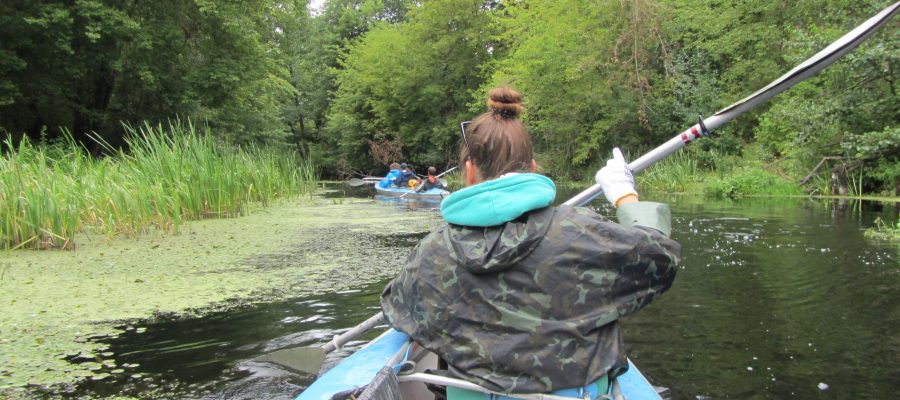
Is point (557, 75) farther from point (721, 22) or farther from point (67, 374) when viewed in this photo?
point (67, 374)

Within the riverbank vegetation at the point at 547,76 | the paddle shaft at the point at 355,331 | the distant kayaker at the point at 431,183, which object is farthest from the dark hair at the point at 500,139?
the distant kayaker at the point at 431,183

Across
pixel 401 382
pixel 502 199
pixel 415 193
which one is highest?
pixel 502 199

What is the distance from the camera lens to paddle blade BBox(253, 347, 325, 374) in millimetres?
3352

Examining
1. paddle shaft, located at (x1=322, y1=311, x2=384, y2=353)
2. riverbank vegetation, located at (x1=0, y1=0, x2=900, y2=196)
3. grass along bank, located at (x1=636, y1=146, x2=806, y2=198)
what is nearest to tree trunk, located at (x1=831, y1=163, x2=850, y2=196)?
riverbank vegetation, located at (x1=0, y1=0, x2=900, y2=196)

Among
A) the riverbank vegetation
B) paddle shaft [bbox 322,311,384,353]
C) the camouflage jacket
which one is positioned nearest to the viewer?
the camouflage jacket

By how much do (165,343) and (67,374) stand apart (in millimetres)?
595

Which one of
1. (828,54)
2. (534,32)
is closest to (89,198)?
(828,54)

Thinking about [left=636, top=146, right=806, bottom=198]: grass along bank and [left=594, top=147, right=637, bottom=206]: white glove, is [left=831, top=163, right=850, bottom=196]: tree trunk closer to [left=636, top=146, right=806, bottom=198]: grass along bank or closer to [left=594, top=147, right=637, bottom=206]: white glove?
[left=636, top=146, right=806, bottom=198]: grass along bank

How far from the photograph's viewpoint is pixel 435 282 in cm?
167

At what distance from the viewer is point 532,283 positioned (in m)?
1.57

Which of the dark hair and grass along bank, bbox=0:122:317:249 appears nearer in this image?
the dark hair

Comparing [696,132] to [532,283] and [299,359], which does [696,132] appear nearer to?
[532,283]

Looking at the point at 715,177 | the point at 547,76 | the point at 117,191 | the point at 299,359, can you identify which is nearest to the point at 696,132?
the point at 299,359

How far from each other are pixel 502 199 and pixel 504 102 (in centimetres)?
32
